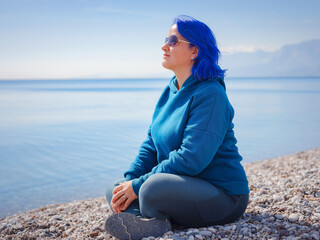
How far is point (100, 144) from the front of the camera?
483 inches

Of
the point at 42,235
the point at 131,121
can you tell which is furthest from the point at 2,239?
the point at 131,121

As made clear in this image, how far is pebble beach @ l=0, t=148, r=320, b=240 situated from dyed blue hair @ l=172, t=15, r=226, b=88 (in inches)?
56.6

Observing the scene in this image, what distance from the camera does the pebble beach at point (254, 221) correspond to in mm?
2998

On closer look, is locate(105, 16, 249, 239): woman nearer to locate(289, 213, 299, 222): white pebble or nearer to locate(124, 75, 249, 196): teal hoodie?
locate(124, 75, 249, 196): teal hoodie

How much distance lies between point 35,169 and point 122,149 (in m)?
3.18

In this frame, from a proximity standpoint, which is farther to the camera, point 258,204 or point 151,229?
point 258,204

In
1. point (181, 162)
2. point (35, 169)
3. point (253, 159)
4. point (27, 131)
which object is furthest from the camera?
point (27, 131)

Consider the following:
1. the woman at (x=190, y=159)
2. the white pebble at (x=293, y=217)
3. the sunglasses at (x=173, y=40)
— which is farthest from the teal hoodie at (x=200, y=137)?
the white pebble at (x=293, y=217)

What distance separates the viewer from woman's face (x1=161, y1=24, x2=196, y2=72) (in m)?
3.16

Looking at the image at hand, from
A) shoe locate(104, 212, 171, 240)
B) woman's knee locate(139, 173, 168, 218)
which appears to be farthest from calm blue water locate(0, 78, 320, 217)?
woman's knee locate(139, 173, 168, 218)

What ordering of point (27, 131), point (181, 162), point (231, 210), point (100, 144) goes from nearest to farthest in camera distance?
point (181, 162)
point (231, 210)
point (100, 144)
point (27, 131)

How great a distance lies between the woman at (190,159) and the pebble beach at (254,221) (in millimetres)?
163

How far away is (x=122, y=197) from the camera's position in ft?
10.3

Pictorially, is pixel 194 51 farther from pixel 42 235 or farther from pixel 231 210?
pixel 42 235
